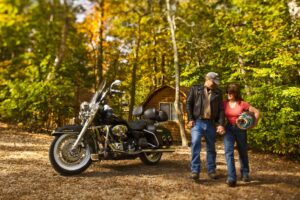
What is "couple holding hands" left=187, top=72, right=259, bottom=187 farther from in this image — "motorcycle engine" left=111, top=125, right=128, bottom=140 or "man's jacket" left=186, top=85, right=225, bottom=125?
"motorcycle engine" left=111, top=125, right=128, bottom=140

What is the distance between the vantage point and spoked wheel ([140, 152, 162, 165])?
8276mm

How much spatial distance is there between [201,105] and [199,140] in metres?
0.62

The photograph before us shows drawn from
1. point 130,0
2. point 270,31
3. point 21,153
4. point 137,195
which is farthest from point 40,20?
point 130,0

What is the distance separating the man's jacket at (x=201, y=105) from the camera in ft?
21.6

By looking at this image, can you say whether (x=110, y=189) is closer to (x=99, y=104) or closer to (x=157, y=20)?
(x=99, y=104)

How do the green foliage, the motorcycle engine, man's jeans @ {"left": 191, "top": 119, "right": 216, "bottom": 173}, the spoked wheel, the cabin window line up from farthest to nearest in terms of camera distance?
the cabin window, the green foliage, the spoked wheel, the motorcycle engine, man's jeans @ {"left": 191, "top": 119, "right": 216, "bottom": 173}

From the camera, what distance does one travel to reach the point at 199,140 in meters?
6.58

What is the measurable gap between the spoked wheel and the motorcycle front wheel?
159cm

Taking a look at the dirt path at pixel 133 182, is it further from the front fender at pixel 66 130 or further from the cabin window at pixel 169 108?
the cabin window at pixel 169 108

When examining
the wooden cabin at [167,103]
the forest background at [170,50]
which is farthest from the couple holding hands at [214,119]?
the wooden cabin at [167,103]

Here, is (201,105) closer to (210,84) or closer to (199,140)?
(210,84)

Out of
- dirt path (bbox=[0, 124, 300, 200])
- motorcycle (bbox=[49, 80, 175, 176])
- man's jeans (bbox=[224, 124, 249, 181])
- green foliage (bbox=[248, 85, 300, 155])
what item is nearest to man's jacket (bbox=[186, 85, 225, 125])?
man's jeans (bbox=[224, 124, 249, 181])

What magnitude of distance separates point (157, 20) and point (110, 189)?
62.1ft

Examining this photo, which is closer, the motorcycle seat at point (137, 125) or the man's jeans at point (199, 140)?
the man's jeans at point (199, 140)
